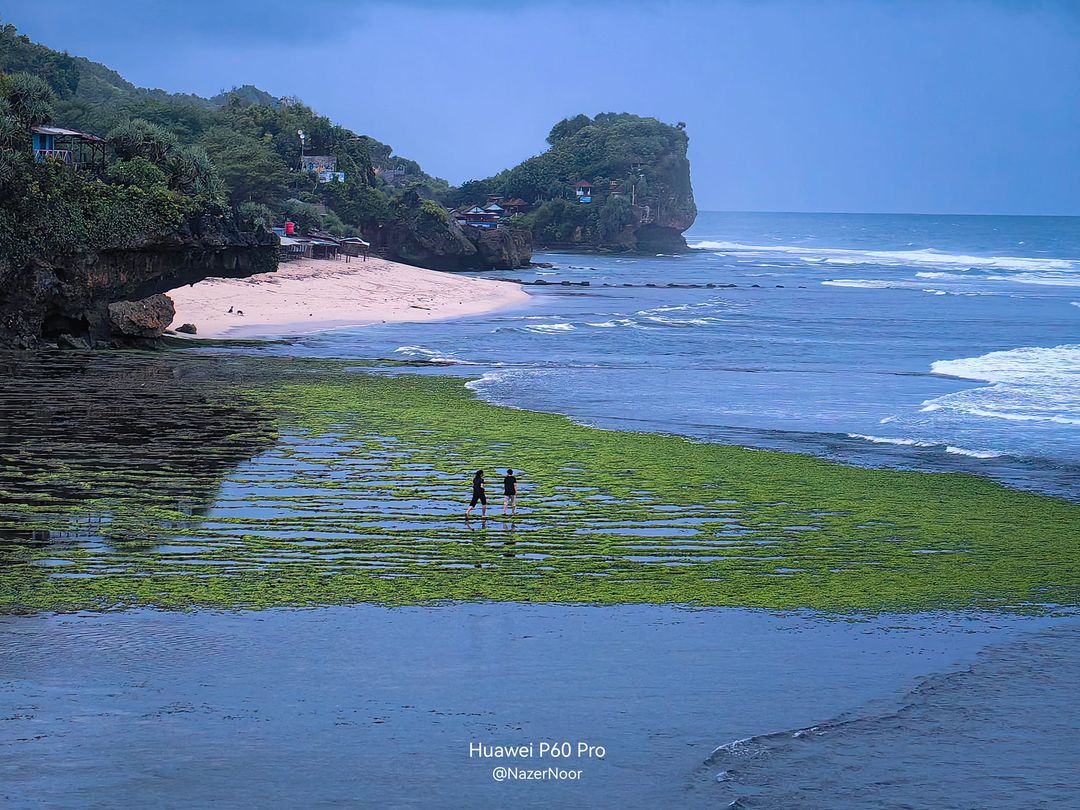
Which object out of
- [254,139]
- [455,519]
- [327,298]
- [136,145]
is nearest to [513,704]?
[455,519]

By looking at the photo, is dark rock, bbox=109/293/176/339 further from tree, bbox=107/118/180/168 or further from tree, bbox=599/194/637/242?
tree, bbox=599/194/637/242

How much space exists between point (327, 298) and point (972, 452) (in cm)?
4284

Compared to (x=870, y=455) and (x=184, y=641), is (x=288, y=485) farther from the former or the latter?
(x=870, y=455)

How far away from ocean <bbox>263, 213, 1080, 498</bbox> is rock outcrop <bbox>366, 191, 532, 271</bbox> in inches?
446

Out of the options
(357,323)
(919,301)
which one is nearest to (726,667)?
(357,323)

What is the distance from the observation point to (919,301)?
82.4 m

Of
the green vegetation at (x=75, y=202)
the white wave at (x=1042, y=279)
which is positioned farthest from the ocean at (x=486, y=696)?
the white wave at (x=1042, y=279)

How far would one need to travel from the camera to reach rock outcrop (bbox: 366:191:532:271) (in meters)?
105

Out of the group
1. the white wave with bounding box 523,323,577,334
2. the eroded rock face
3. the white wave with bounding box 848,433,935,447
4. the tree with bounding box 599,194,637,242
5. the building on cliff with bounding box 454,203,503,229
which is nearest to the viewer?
the white wave with bounding box 848,433,935,447

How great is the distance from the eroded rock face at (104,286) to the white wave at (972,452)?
2754 centimetres

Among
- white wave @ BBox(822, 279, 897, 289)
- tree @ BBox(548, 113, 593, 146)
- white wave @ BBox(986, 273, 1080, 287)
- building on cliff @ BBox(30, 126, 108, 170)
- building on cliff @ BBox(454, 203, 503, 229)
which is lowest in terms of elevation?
white wave @ BBox(822, 279, 897, 289)

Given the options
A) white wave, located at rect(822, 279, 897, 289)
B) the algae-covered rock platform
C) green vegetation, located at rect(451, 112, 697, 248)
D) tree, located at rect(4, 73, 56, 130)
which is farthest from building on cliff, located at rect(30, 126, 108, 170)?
green vegetation, located at rect(451, 112, 697, 248)

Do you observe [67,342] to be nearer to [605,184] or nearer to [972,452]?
[972,452]

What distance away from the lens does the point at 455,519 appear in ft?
66.2
